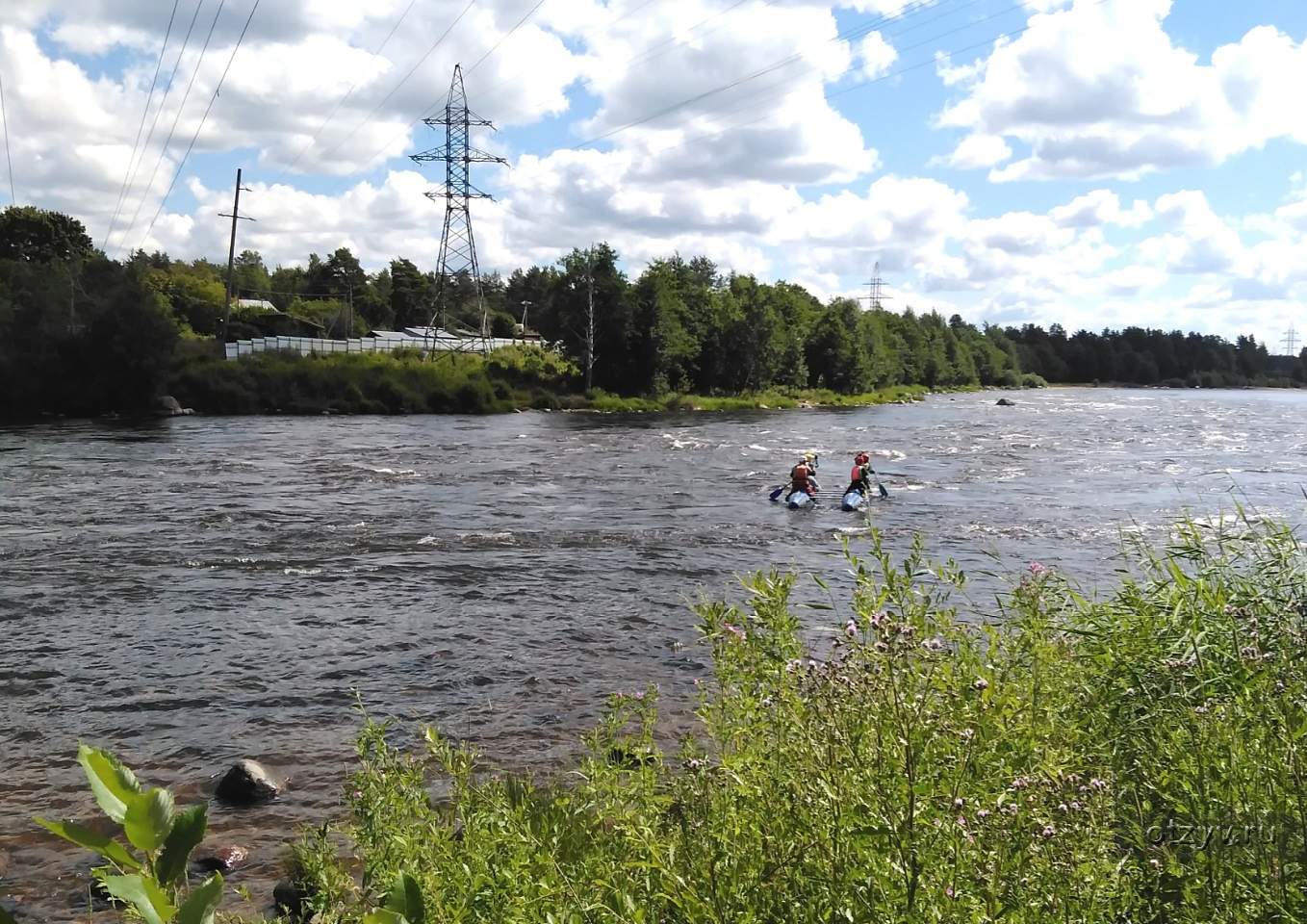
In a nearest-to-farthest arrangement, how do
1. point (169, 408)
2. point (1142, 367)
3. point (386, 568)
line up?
point (386, 568), point (169, 408), point (1142, 367)

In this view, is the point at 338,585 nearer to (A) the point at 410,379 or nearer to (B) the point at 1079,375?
(A) the point at 410,379

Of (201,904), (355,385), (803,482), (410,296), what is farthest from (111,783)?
(410,296)

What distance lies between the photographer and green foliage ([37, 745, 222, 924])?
3.96 feet

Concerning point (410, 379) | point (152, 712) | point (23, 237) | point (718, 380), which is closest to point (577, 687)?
point (152, 712)

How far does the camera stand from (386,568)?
17.6 meters

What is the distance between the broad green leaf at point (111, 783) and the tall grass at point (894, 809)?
258cm

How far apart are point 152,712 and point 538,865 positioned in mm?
7896

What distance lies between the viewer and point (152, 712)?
10719 millimetres

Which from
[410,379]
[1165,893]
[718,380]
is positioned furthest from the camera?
[718,380]

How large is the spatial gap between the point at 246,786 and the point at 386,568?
29.8 ft

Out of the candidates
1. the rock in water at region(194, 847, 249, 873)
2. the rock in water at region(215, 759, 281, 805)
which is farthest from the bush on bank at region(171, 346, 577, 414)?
the rock in water at region(194, 847, 249, 873)

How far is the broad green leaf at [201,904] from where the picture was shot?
127cm

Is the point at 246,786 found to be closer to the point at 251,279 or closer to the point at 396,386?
the point at 396,386

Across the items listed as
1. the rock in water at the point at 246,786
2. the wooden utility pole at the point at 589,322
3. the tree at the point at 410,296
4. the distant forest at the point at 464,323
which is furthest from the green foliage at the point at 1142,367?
the rock in water at the point at 246,786
